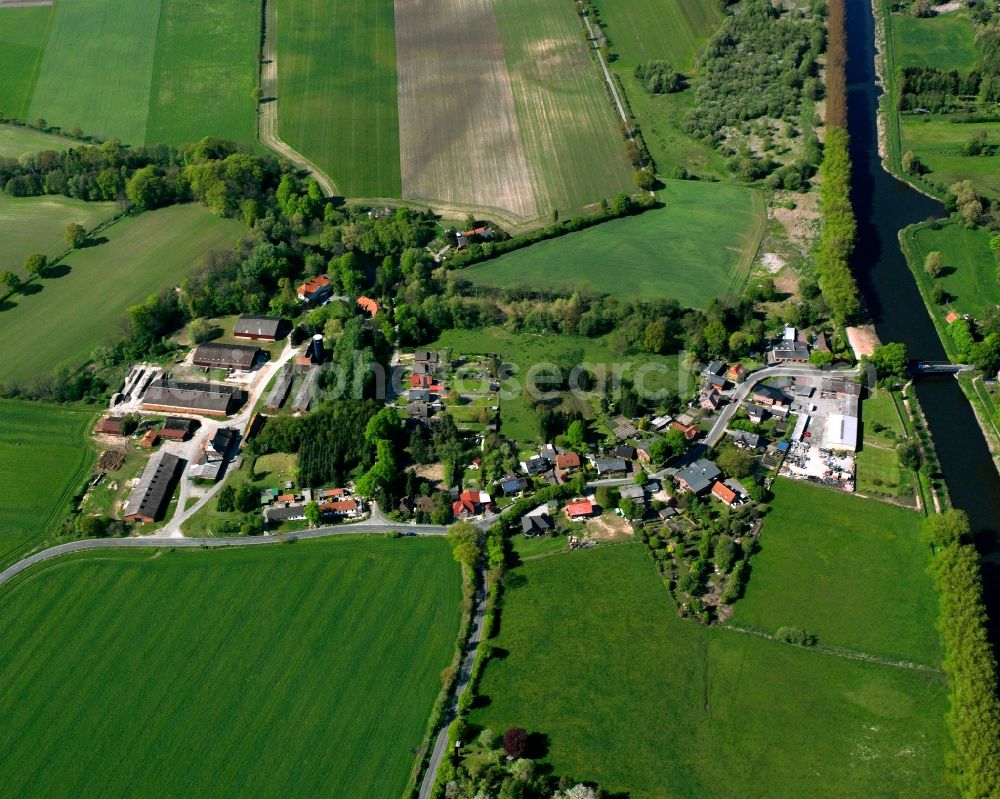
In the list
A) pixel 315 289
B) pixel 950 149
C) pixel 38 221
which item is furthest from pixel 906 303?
pixel 38 221

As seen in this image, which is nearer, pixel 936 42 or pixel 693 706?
pixel 693 706

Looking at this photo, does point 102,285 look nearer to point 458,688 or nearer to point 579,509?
point 579,509

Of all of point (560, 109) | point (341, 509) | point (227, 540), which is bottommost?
point (227, 540)

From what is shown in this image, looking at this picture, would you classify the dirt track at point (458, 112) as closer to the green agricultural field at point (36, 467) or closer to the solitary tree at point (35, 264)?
the solitary tree at point (35, 264)

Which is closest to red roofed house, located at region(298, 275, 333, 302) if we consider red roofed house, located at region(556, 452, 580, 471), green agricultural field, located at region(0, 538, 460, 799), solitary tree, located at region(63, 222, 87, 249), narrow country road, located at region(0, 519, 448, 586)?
solitary tree, located at region(63, 222, 87, 249)

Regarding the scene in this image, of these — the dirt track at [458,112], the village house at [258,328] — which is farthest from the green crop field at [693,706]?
the dirt track at [458,112]

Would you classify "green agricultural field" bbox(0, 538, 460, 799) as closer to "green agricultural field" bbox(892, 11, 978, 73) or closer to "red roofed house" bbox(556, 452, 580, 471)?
"red roofed house" bbox(556, 452, 580, 471)

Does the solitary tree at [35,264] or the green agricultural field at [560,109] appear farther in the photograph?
the green agricultural field at [560,109]
